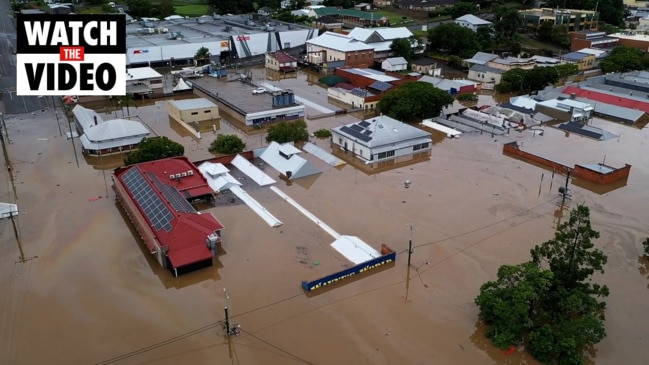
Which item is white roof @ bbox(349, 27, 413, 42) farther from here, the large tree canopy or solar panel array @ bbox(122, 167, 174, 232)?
the large tree canopy

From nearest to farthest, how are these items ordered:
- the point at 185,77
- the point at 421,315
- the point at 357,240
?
the point at 421,315
the point at 357,240
the point at 185,77

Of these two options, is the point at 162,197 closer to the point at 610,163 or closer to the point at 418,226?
the point at 418,226

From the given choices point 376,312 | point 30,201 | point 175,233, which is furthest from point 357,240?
point 30,201

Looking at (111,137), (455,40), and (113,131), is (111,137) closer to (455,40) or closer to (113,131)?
(113,131)

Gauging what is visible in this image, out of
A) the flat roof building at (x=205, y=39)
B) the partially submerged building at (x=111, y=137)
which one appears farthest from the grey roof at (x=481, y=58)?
the partially submerged building at (x=111, y=137)

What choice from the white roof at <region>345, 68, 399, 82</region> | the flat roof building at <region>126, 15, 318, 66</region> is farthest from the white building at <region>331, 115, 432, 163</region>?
the flat roof building at <region>126, 15, 318, 66</region>

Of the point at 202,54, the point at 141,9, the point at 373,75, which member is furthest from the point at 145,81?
the point at 141,9

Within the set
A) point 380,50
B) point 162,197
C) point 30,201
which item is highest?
point 380,50
